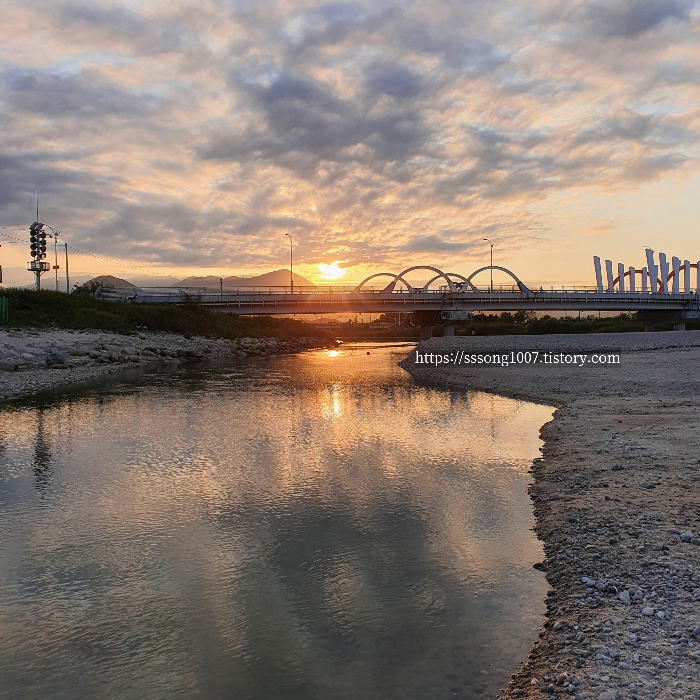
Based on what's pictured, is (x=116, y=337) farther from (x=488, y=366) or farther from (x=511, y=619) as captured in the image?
(x=511, y=619)

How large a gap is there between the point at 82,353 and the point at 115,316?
76.2ft

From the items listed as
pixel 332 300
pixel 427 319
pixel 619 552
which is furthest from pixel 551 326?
pixel 619 552

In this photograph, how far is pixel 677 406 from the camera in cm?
2023

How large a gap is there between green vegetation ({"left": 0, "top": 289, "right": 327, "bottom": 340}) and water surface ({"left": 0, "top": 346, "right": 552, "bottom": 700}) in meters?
45.9

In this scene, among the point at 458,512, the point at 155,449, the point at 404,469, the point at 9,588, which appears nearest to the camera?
the point at 9,588

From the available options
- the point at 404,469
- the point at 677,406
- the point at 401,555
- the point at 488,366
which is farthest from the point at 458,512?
the point at 488,366

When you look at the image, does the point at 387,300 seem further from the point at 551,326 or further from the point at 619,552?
the point at 619,552

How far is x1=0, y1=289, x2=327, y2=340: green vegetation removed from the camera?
61.0m

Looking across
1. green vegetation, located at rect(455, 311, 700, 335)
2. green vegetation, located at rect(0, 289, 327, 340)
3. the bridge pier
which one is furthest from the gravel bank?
green vegetation, located at rect(455, 311, 700, 335)

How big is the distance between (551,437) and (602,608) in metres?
10.6

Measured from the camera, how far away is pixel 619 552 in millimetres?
8531

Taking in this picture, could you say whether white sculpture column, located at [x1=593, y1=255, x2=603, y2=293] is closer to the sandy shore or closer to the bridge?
the bridge

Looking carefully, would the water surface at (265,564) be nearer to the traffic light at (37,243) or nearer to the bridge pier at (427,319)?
the traffic light at (37,243)

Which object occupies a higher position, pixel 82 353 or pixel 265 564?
pixel 82 353
